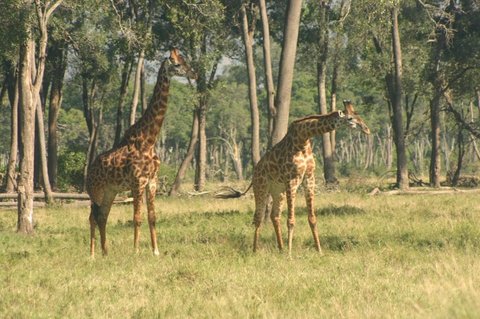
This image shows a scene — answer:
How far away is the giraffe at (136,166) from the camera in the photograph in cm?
1347

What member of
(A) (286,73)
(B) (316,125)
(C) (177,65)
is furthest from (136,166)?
(A) (286,73)

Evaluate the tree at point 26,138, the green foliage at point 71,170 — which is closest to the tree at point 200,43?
the green foliage at point 71,170

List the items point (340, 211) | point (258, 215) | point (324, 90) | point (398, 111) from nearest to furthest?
point (258, 215) < point (340, 211) < point (398, 111) < point (324, 90)

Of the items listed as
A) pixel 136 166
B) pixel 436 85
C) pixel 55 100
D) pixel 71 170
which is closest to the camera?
pixel 136 166

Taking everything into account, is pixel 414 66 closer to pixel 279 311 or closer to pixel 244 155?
pixel 279 311

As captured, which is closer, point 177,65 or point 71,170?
point 177,65

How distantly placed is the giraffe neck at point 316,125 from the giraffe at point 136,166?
220cm

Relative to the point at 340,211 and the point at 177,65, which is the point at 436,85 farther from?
Result: the point at 177,65

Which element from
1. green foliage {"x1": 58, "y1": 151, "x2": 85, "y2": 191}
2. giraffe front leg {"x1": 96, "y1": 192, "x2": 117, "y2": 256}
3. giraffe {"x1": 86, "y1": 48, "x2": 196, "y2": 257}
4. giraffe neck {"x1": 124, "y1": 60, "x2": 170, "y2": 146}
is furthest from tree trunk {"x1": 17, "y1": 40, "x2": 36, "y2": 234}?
green foliage {"x1": 58, "y1": 151, "x2": 85, "y2": 191}

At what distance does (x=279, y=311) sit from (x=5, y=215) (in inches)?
694

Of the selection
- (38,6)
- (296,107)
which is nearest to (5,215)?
(38,6)

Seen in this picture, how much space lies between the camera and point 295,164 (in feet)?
44.1

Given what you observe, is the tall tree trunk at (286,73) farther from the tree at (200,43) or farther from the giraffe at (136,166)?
the tree at (200,43)

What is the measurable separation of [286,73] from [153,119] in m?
4.84
